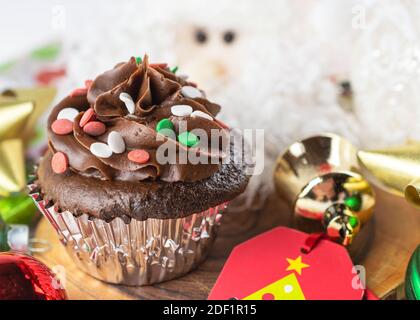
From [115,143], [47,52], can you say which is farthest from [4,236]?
[47,52]

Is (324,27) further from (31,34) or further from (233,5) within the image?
(31,34)

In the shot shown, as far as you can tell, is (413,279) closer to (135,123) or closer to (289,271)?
(289,271)

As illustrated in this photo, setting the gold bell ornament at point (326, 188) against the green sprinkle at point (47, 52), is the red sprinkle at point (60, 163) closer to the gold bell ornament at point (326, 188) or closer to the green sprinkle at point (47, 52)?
the gold bell ornament at point (326, 188)

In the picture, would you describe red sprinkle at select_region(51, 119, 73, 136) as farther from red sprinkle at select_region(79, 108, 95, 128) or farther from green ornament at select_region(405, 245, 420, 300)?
green ornament at select_region(405, 245, 420, 300)

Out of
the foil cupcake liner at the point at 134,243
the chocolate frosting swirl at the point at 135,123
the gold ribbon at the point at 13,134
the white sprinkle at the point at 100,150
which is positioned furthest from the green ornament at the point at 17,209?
the white sprinkle at the point at 100,150

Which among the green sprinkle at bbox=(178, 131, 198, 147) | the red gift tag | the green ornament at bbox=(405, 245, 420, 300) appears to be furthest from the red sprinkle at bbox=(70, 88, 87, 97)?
the green ornament at bbox=(405, 245, 420, 300)

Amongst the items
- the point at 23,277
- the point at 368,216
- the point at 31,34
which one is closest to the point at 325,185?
the point at 368,216
